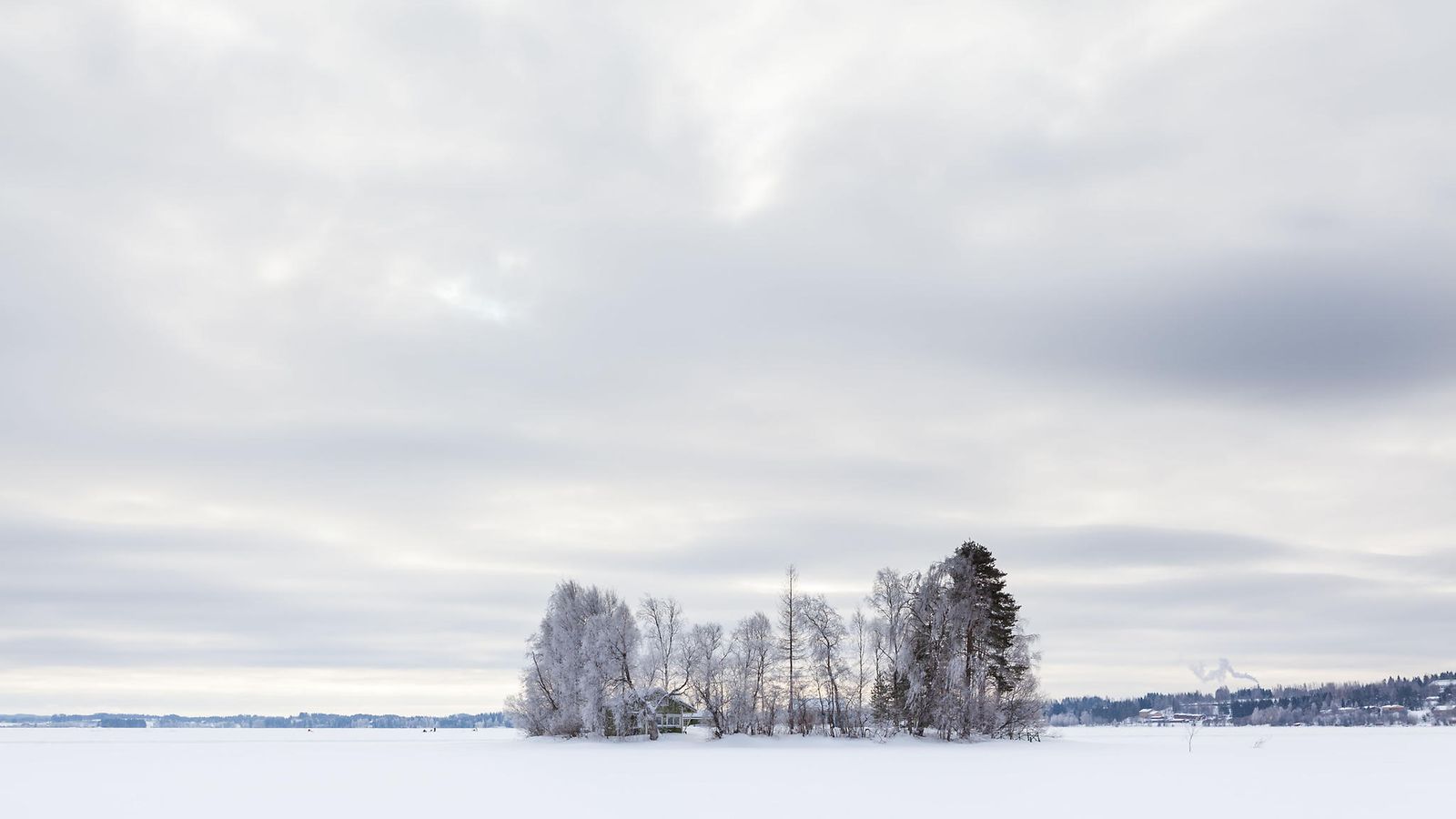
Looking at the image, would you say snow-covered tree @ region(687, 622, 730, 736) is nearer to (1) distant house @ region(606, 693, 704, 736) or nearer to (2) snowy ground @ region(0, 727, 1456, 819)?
(1) distant house @ region(606, 693, 704, 736)

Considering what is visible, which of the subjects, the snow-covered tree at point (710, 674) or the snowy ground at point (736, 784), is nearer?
the snowy ground at point (736, 784)

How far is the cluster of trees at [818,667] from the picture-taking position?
102625 mm

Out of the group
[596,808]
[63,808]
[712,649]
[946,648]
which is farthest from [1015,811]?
[712,649]

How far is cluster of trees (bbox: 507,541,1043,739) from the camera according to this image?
4040 inches

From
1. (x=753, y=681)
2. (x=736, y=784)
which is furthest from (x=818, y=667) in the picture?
(x=736, y=784)

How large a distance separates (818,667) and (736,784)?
62.7 m

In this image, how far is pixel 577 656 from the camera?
109688mm

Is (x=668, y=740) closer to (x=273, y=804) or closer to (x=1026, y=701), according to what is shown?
(x=1026, y=701)

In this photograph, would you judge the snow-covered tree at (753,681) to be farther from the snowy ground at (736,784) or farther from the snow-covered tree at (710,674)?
the snowy ground at (736,784)

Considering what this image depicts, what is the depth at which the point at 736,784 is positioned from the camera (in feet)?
154

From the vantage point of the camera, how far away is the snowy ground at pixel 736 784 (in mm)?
38188

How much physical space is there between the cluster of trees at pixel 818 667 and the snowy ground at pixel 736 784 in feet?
68.8

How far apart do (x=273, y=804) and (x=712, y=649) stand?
72267 millimetres

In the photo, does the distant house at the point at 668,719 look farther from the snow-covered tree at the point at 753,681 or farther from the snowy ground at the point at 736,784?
the snowy ground at the point at 736,784
